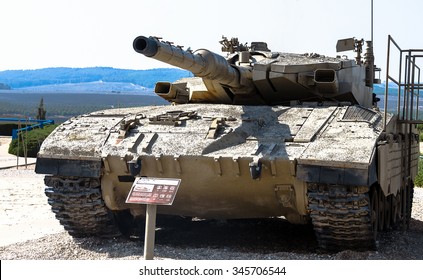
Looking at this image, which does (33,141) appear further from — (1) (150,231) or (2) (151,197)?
(1) (150,231)

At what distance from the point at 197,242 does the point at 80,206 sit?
2022 mm

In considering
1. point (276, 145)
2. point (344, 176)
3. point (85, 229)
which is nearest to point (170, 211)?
point (85, 229)

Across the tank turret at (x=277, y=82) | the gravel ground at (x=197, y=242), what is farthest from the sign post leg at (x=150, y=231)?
the tank turret at (x=277, y=82)

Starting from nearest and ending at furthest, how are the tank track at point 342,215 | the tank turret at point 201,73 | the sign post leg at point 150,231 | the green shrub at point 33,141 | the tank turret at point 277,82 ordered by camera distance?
1. the sign post leg at point 150,231
2. the tank turret at point 201,73
3. the tank track at point 342,215
4. the tank turret at point 277,82
5. the green shrub at point 33,141

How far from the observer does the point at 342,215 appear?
10594 mm

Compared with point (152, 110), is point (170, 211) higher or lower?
lower

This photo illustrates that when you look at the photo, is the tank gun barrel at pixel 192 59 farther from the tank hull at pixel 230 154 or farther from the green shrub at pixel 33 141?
the green shrub at pixel 33 141

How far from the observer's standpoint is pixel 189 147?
11109mm

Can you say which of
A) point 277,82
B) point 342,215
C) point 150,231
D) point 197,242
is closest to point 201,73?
point 277,82

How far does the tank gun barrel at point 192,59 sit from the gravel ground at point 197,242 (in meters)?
2.53

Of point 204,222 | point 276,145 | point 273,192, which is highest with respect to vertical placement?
point 276,145

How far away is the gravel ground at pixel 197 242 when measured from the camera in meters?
11.0
